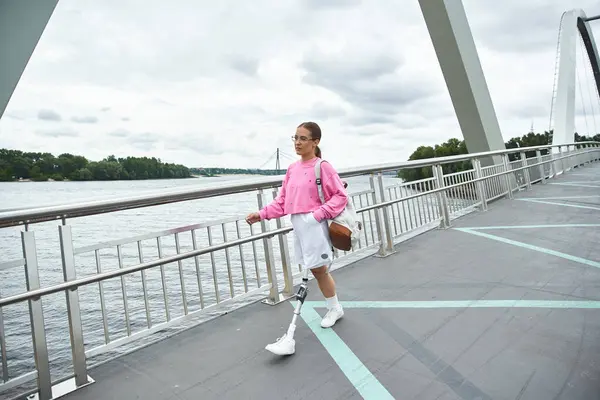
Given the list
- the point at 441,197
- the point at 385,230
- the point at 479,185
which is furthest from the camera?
the point at 479,185

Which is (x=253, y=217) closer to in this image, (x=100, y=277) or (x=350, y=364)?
(x=100, y=277)

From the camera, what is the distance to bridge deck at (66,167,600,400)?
7.04 feet

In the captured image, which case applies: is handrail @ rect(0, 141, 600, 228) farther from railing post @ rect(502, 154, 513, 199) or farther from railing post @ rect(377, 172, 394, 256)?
railing post @ rect(502, 154, 513, 199)

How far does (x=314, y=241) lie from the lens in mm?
2721

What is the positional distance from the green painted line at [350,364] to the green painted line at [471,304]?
428mm

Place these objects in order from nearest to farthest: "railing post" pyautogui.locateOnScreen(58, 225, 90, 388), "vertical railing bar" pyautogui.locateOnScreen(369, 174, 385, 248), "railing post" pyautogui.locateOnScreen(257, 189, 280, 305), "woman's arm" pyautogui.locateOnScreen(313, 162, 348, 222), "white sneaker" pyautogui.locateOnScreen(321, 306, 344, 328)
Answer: "railing post" pyautogui.locateOnScreen(58, 225, 90, 388) < "woman's arm" pyautogui.locateOnScreen(313, 162, 348, 222) < "white sneaker" pyautogui.locateOnScreen(321, 306, 344, 328) < "railing post" pyautogui.locateOnScreen(257, 189, 280, 305) < "vertical railing bar" pyautogui.locateOnScreen(369, 174, 385, 248)

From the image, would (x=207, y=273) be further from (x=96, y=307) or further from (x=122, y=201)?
(x=122, y=201)

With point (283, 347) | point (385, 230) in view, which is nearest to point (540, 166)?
point (385, 230)

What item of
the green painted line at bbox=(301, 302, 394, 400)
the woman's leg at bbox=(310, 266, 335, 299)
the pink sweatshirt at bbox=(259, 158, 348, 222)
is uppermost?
the pink sweatshirt at bbox=(259, 158, 348, 222)

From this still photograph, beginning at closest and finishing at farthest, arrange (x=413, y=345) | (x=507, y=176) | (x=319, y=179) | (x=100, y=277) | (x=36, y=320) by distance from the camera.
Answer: (x=36, y=320)
(x=100, y=277)
(x=413, y=345)
(x=319, y=179)
(x=507, y=176)

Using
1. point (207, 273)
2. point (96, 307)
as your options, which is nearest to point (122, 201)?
point (96, 307)

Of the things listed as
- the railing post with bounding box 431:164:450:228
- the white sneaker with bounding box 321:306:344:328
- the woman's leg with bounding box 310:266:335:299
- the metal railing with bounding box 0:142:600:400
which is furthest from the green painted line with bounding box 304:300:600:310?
the railing post with bounding box 431:164:450:228

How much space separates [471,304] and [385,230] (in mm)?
2153

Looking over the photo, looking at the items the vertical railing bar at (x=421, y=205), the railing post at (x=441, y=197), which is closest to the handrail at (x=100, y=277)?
the vertical railing bar at (x=421, y=205)
